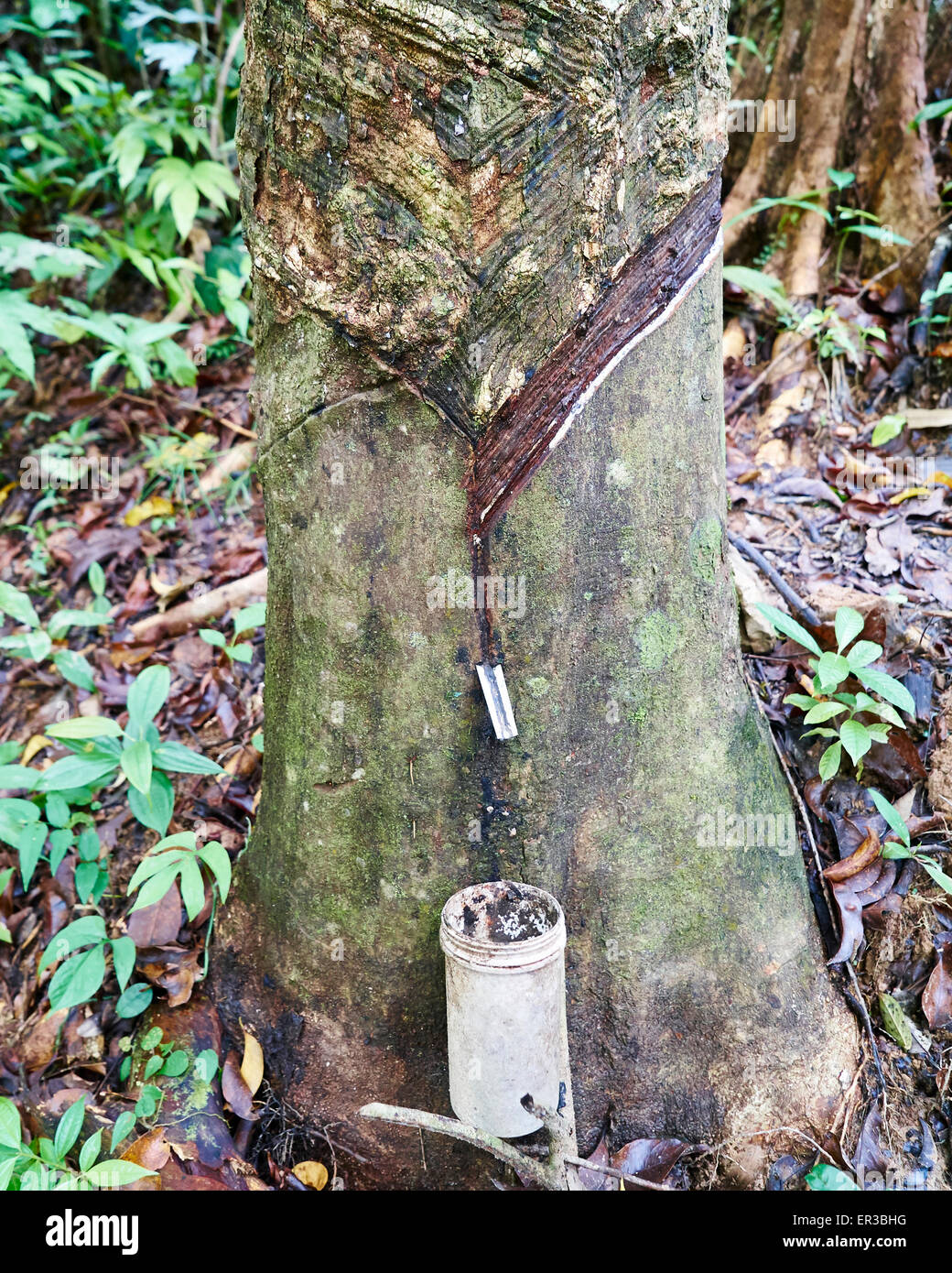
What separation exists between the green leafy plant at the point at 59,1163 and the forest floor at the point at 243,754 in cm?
12

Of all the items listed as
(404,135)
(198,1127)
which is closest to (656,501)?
(404,135)

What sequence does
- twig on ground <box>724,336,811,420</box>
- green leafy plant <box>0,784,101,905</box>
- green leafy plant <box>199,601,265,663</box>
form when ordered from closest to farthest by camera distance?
green leafy plant <box>0,784,101,905</box>
green leafy plant <box>199,601,265,663</box>
twig on ground <box>724,336,811,420</box>

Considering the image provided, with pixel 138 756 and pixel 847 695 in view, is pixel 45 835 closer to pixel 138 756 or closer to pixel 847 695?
pixel 138 756

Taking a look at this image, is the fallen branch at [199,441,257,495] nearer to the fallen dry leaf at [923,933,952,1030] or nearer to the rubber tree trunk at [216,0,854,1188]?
the rubber tree trunk at [216,0,854,1188]

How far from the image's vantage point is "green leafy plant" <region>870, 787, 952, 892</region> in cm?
212

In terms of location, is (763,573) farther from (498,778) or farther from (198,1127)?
(198,1127)

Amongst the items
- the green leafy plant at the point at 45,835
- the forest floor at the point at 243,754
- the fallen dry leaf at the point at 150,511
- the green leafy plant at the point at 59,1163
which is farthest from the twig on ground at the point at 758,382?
the green leafy plant at the point at 59,1163

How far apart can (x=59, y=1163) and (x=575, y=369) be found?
1.86 metres

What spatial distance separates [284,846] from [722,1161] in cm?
115

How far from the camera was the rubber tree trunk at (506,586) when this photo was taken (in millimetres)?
1519
